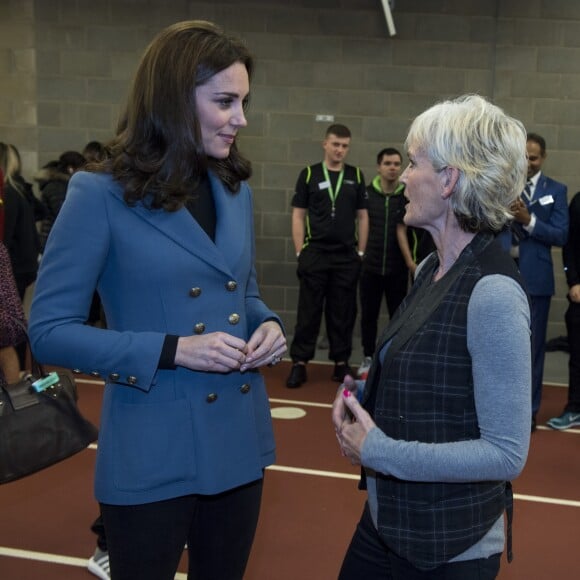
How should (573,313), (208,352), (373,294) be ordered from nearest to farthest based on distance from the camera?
(208,352)
(573,313)
(373,294)

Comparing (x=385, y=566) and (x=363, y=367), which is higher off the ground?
(x=385, y=566)

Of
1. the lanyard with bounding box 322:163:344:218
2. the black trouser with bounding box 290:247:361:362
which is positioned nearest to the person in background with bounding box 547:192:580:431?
the black trouser with bounding box 290:247:361:362

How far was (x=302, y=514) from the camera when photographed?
327 centimetres

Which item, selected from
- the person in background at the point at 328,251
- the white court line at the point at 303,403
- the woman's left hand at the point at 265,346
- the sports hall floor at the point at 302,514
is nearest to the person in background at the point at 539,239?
the sports hall floor at the point at 302,514

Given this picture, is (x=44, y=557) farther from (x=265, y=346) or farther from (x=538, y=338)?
(x=538, y=338)

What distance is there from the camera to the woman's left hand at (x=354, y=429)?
1369mm

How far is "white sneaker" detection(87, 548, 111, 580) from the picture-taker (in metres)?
2.69

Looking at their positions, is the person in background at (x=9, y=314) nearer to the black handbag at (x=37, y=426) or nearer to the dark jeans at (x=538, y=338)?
the black handbag at (x=37, y=426)

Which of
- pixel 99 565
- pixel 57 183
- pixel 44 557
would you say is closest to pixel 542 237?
pixel 99 565

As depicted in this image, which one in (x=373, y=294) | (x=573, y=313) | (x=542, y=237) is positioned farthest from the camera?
(x=373, y=294)

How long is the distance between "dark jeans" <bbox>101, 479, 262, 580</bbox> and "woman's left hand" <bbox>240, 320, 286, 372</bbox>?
0.29m

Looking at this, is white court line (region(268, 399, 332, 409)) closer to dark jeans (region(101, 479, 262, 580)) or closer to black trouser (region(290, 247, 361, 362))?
black trouser (region(290, 247, 361, 362))

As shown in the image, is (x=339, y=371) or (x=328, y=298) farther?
(x=339, y=371)

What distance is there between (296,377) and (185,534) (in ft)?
12.8
